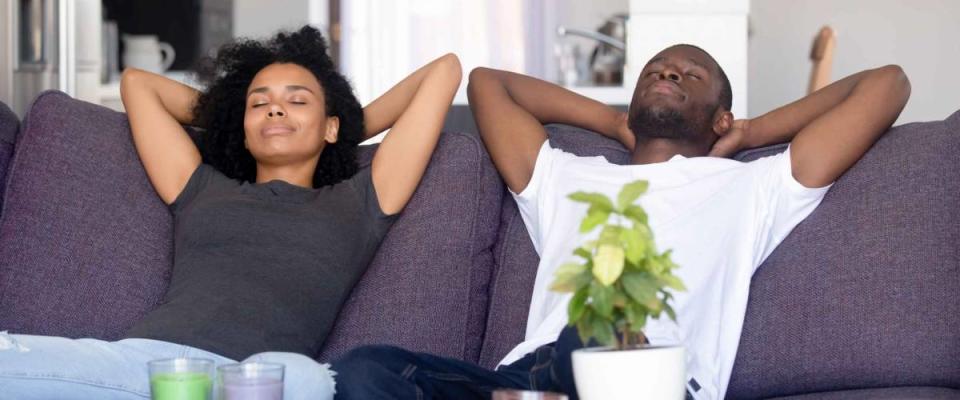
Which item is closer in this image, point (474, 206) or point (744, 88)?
point (474, 206)

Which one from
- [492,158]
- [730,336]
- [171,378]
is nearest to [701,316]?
[730,336]

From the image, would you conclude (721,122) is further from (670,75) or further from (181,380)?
(181,380)

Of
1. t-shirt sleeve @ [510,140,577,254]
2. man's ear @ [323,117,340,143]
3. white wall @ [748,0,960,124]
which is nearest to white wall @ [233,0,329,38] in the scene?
white wall @ [748,0,960,124]

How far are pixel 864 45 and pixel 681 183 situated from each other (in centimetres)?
343

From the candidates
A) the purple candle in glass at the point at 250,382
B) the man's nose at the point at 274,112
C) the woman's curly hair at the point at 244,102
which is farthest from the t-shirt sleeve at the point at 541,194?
the purple candle in glass at the point at 250,382

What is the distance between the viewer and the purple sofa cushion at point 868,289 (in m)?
2.07

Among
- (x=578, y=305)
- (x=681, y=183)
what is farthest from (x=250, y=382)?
(x=681, y=183)

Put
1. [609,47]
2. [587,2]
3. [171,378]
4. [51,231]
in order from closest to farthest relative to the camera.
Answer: [171,378] < [51,231] < [609,47] < [587,2]

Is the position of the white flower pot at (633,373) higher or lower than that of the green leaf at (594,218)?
lower

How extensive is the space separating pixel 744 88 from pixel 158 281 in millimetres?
2022

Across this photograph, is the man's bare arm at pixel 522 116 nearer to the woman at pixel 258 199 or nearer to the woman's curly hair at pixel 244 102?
the woman at pixel 258 199

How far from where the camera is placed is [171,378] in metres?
1.38

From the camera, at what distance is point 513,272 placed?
2.34m

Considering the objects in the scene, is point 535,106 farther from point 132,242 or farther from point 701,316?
point 132,242
